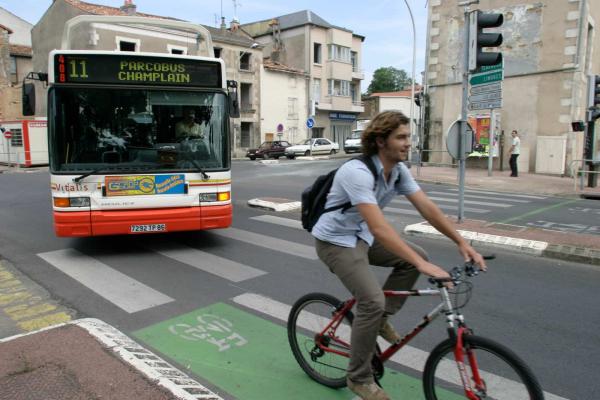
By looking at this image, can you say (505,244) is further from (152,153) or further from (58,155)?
(58,155)

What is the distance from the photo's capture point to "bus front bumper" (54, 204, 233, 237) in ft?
21.2

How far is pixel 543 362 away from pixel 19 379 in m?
3.84

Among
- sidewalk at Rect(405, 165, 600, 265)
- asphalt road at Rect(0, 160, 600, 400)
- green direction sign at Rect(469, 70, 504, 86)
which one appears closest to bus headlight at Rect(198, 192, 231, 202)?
asphalt road at Rect(0, 160, 600, 400)

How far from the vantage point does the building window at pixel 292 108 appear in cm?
4434

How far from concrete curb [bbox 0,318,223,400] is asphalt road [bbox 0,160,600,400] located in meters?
0.17

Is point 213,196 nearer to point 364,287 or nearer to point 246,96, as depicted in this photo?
point 364,287

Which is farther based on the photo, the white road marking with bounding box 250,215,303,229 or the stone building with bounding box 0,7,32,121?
the stone building with bounding box 0,7,32,121

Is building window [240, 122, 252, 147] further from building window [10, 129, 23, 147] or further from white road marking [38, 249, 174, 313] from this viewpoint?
white road marking [38, 249, 174, 313]

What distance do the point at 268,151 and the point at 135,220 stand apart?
2938 cm

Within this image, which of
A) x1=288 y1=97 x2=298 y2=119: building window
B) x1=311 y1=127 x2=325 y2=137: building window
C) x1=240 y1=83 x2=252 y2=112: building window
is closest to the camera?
x1=240 y1=83 x2=252 y2=112: building window

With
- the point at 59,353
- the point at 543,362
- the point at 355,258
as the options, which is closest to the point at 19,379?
the point at 59,353

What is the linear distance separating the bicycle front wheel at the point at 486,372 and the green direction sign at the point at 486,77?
8001 millimetres

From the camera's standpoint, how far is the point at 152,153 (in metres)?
6.87

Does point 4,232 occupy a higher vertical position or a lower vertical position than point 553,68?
lower
